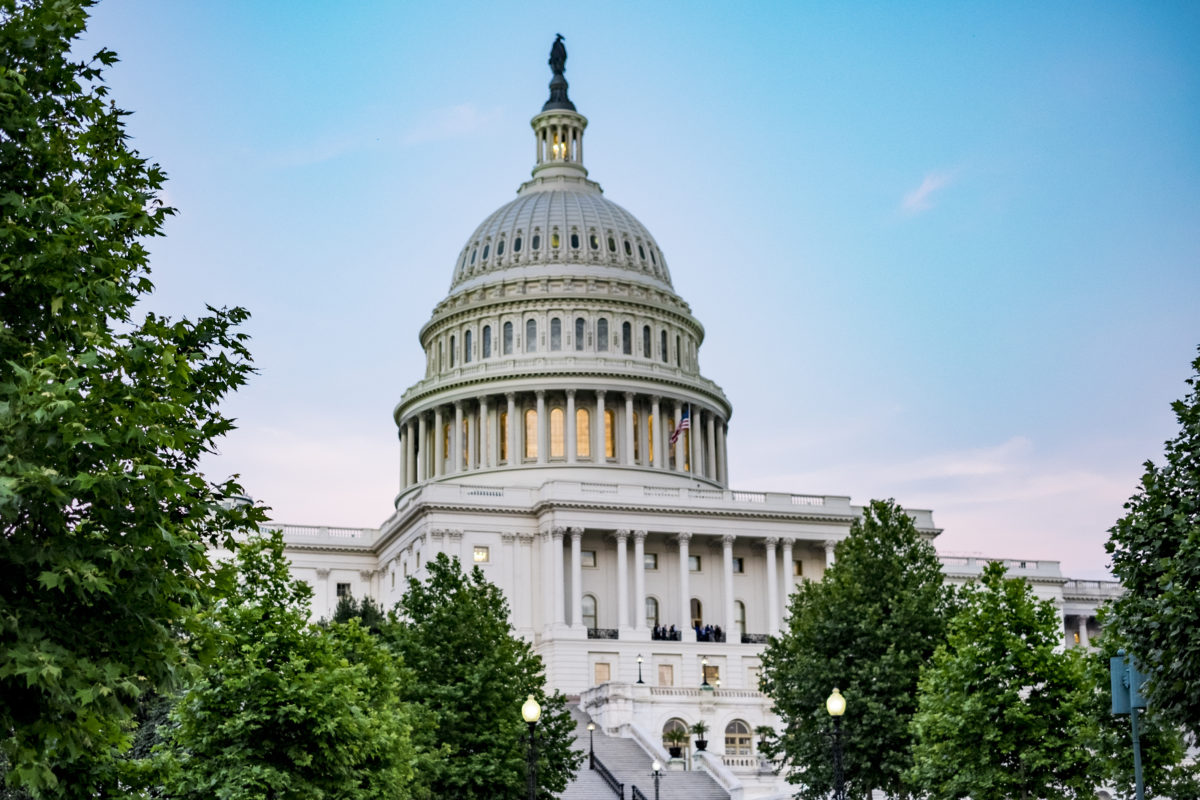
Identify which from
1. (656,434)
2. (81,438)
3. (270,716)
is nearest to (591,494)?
(656,434)

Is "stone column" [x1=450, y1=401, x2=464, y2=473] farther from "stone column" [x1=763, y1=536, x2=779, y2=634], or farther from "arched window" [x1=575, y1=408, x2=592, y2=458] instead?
"stone column" [x1=763, y1=536, x2=779, y2=634]

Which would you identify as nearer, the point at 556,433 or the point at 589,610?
the point at 589,610

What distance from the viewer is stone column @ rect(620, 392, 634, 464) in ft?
415

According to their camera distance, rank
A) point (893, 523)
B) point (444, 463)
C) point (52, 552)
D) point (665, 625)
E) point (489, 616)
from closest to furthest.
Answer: point (52, 552) < point (489, 616) < point (893, 523) < point (665, 625) < point (444, 463)

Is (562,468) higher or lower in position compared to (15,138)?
higher

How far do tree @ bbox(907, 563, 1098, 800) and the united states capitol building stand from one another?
43931 millimetres

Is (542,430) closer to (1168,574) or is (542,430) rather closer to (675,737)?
(675,737)

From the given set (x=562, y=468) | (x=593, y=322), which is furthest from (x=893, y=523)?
(x=593, y=322)

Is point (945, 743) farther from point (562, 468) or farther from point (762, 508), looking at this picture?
point (562, 468)

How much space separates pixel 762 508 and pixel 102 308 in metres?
97.8

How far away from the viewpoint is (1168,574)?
2747 cm

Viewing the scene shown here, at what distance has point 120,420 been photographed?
1806cm

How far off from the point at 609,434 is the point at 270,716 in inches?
3690

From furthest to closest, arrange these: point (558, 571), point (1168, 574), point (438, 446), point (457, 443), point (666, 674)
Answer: point (438, 446)
point (457, 443)
point (558, 571)
point (666, 674)
point (1168, 574)
